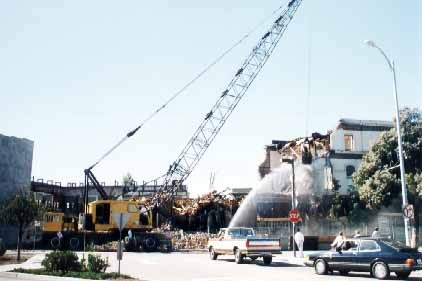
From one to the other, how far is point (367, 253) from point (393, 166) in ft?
79.1

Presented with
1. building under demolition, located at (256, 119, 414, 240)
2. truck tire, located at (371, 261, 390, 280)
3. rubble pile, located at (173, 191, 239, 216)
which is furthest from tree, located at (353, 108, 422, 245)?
truck tire, located at (371, 261, 390, 280)

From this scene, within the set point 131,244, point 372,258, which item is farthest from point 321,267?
point 131,244

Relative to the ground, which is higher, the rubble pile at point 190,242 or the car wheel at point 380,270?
the car wheel at point 380,270

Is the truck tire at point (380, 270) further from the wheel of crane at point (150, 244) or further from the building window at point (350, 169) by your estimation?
the building window at point (350, 169)

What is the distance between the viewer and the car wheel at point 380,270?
1625 cm

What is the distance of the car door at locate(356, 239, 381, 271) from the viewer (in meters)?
16.8

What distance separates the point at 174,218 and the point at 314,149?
21764 millimetres

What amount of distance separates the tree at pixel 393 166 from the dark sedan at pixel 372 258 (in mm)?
20057

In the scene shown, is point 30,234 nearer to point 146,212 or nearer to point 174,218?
point 146,212

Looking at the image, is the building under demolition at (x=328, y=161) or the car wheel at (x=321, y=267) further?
the building under demolition at (x=328, y=161)

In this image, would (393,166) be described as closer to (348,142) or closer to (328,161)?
(328,161)

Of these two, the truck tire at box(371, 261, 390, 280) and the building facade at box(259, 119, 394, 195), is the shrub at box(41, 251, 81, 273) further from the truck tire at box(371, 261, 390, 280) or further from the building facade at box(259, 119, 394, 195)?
the building facade at box(259, 119, 394, 195)

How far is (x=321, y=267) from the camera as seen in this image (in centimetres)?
1836

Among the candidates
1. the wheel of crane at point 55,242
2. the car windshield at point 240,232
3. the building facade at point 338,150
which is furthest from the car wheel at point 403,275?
the building facade at point 338,150
